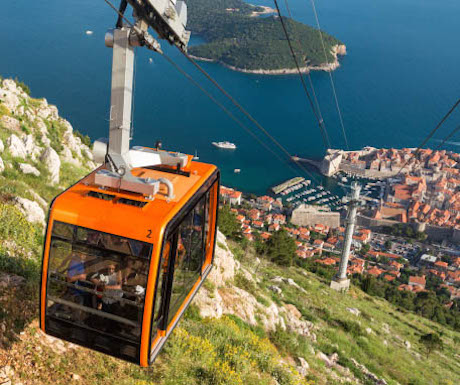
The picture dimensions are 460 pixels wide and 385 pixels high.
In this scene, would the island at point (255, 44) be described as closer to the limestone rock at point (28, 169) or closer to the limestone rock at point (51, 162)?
the limestone rock at point (51, 162)

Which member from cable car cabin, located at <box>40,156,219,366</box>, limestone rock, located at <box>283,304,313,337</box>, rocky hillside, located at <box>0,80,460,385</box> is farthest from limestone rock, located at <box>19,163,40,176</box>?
limestone rock, located at <box>283,304,313,337</box>

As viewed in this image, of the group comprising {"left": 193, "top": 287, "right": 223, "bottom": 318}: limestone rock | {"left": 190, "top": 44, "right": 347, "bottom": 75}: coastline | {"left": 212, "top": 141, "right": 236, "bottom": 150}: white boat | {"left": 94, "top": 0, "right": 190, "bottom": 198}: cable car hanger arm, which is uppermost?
{"left": 94, "top": 0, "right": 190, "bottom": 198}: cable car hanger arm

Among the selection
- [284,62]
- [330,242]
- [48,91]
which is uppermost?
[284,62]

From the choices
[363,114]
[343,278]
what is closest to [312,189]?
[363,114]

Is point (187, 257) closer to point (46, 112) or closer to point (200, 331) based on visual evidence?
point (200, 331)

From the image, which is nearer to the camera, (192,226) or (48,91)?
(192,226)

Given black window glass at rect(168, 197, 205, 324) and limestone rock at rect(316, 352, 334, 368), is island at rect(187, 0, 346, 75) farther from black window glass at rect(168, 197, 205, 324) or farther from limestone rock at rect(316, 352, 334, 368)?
black window glass at rect(168, 197, 205, 324)

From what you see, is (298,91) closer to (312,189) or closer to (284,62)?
(284,62)
